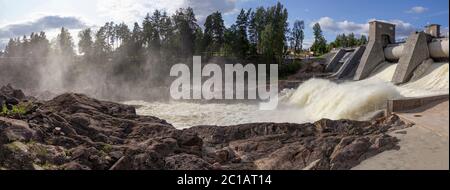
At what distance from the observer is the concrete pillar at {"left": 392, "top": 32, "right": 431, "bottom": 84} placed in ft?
66.6

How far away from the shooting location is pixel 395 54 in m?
24.2

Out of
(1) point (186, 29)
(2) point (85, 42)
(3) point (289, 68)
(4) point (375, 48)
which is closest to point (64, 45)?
(2) point (85, 42)

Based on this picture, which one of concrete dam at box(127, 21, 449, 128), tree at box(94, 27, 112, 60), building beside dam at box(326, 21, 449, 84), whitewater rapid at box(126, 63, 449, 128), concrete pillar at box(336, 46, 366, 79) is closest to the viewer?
whitewater rapid at box(126, 63, 449, 128)

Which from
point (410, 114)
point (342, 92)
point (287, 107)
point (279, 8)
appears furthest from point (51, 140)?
point (279, 8)

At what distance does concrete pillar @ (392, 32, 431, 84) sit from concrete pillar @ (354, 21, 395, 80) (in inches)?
173

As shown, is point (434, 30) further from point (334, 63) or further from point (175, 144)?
point (175, 144)

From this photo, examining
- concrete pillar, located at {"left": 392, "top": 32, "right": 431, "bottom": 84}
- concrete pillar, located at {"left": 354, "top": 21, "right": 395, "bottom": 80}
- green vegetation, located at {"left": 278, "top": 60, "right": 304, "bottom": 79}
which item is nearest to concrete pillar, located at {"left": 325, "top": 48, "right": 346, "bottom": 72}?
Result: green vegetation, located at {"left": 278, "top": 60, "right": 304, "bottom": 79}

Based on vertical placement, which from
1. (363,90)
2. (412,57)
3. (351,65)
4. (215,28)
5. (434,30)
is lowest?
(363,90)

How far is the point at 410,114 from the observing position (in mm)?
11164

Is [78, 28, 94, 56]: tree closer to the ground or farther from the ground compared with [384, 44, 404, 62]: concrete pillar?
farther from the ground

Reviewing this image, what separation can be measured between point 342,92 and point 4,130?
13547 millimetres

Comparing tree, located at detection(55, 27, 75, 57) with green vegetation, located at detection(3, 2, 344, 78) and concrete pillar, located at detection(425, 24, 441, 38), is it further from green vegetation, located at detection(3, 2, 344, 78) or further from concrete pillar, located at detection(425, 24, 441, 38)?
concrete pillar, located at detection(425, 24, 441, 38)

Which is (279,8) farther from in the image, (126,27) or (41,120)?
(41,120)

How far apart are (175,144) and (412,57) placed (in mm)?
15741
